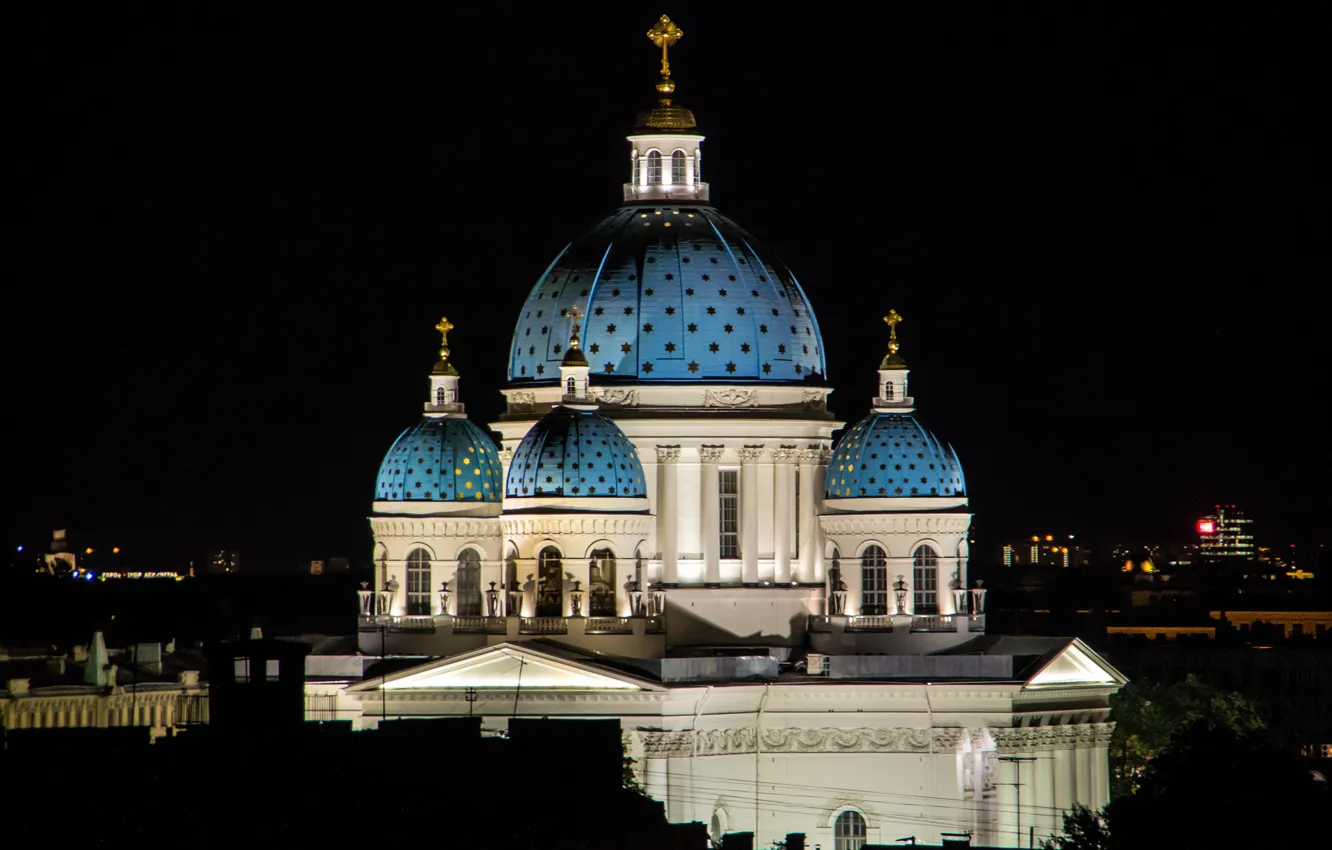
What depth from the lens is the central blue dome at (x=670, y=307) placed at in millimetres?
132000

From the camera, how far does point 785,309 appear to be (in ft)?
438

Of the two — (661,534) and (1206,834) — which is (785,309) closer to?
(661,534)

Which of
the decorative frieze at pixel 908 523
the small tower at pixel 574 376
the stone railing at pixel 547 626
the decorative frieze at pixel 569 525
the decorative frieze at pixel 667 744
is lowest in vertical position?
the decorative frieze at pixel 667 744

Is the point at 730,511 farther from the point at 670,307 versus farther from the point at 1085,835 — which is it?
the point at 1085,835

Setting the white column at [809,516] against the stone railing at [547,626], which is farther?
the white column at [809,516]

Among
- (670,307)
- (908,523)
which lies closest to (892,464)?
(908,523)

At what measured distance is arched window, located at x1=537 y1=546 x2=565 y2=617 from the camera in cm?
12512

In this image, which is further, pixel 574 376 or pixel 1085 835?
pixel 574 376

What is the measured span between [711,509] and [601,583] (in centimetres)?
684

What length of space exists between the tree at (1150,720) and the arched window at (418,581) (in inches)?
842

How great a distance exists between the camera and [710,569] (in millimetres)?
131125

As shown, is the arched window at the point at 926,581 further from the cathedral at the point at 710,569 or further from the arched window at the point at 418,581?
the arched window at the point at 418,581

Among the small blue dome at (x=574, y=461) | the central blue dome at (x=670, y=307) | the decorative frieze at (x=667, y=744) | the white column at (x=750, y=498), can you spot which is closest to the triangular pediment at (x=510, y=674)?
the decorative frieze at (x=667, y=744)

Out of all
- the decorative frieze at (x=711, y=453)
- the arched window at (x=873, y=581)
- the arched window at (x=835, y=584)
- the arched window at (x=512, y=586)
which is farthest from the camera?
the decorative frieze at (x=711, y=453)
